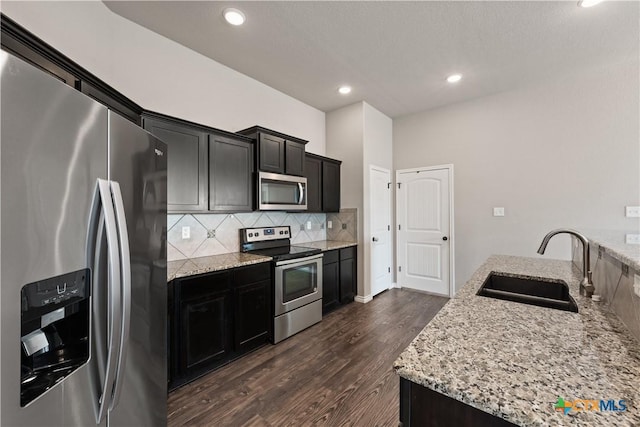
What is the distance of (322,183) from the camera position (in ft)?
12.7

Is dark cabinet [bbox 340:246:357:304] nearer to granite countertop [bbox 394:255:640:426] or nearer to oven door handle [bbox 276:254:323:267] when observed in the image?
oven door handle [bbox 276:254:323:267]

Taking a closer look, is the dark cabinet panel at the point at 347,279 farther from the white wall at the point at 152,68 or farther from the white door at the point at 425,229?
the white wall at the point at 152,68

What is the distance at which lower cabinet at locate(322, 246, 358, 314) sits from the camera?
344 centimetres

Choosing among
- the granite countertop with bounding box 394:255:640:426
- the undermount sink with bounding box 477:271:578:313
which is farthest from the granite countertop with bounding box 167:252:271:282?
the undermount sink with bounding box 477:271:578:313

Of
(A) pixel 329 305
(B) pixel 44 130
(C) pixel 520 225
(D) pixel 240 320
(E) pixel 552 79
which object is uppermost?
(E) pixel 552 79

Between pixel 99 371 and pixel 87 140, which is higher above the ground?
pixel 87 140

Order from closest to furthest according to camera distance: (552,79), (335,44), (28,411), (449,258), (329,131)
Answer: (28,411) < (335,44) < (552,79) < (449,258) < (329,131)

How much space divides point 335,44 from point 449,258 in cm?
341

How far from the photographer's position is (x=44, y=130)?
672 millimetres

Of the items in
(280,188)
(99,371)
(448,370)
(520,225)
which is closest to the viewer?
(448,370)

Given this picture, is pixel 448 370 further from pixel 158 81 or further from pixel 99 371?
pixel 158 81

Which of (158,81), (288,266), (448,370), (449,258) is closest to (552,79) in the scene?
(449,258)

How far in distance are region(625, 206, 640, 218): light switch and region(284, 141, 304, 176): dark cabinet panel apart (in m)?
3.78

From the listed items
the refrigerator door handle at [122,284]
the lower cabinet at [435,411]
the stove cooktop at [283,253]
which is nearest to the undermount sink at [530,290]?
the lower cabinet at [435,411]
